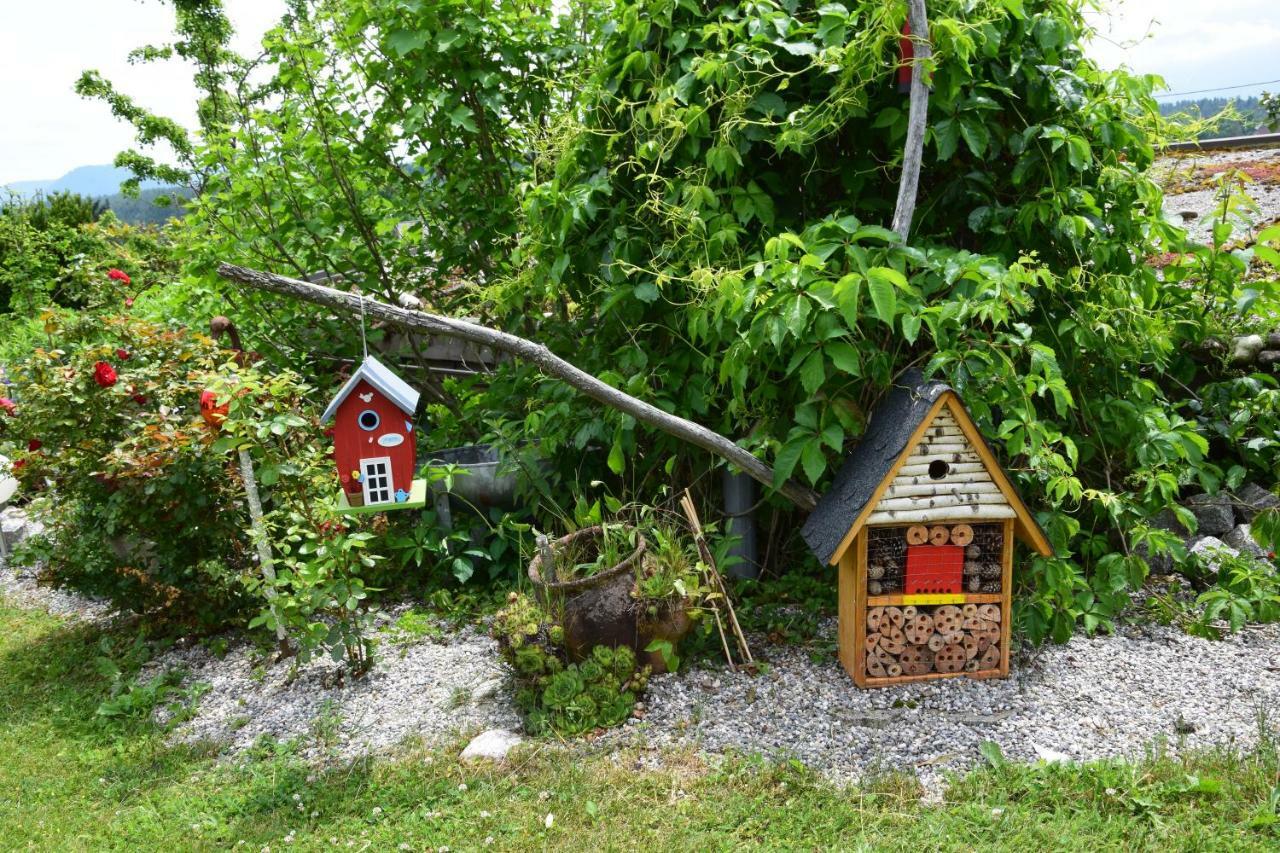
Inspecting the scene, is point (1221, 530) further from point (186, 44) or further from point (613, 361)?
point (186, 44)

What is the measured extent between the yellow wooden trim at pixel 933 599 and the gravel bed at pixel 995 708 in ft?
1.10

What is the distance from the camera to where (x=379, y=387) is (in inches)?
126

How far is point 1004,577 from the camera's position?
3662 millimetres

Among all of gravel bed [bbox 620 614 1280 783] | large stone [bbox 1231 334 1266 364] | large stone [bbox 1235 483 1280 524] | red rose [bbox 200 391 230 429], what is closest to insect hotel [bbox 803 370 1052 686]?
gravel bed [bbox 620 614 1280 783]

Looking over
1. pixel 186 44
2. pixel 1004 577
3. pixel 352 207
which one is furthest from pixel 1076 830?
pixel 186 44

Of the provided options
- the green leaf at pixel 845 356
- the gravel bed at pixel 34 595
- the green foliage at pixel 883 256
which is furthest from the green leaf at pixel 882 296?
the gravel bed at pixel 34 595

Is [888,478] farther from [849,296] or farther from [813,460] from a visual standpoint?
[849,296]

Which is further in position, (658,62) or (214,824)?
(658,62)

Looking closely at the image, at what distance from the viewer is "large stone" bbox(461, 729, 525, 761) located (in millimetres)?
3402

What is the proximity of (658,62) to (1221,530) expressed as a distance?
364 cm

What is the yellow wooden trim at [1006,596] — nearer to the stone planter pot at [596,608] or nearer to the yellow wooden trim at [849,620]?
the yellow wooden trim at [849,620]

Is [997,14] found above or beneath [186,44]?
beneath

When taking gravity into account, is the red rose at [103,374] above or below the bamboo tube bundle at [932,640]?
above

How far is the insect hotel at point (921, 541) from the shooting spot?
11.2 feet
